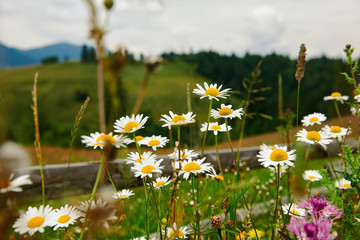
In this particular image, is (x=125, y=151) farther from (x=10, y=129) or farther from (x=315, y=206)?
(x=10, y=129)

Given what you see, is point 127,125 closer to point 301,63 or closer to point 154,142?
point 154,142

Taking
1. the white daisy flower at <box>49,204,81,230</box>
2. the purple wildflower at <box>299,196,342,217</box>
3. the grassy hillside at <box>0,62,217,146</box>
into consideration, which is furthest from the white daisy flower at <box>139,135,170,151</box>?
the grassy hillside at <box>0,62,217,146</box>

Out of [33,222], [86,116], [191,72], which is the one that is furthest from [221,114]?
[191,72]

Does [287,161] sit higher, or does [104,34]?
[104,34]

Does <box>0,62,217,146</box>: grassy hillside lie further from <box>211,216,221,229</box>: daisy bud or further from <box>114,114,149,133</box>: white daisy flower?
<box>211,216,221,229</box>: daisy bud

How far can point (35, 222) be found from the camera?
0.70m

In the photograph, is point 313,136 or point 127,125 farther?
point 313,136

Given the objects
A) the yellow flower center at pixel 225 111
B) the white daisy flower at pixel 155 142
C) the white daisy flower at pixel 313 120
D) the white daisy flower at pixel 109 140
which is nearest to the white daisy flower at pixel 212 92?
the yellow flower center at pixel 225 111

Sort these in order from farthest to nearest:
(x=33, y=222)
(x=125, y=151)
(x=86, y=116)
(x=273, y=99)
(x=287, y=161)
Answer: (x=86, y=116) < (x=273, y=99) < (x=125, y=151) < (x=287, y=161) < (x=33, y=222)

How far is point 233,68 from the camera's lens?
6075 cm

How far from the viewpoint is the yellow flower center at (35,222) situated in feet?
2.25

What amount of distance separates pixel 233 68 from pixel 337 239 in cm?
6228

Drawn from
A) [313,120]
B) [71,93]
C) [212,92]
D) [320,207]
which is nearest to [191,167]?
[212,92]

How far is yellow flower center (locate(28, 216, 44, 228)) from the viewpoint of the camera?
685mm
